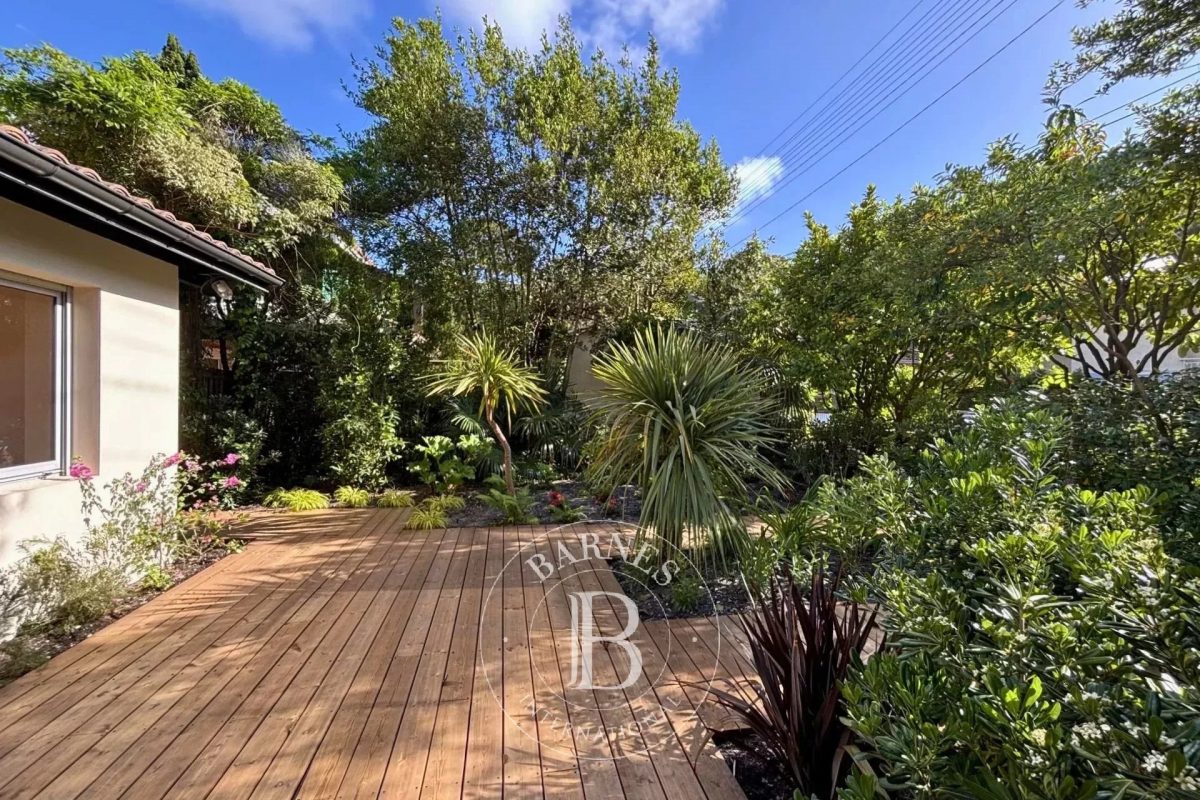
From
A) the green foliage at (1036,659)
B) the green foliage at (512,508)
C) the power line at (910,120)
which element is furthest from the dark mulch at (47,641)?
the power line at (910,120)

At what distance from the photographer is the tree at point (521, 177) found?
6.14 metres

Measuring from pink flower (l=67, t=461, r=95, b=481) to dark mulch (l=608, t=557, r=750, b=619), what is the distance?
3.31 m

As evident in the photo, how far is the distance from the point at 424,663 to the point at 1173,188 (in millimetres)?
5211

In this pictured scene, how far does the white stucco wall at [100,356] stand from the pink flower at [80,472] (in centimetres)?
5

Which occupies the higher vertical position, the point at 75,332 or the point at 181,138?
the point at 181,138

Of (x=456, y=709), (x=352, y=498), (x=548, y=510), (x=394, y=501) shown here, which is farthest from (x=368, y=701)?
(x=352, y=498)

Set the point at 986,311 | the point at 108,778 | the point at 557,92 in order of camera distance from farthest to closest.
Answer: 1. the point at 557,92
2. the point at 986,311
3. the point at 108,778

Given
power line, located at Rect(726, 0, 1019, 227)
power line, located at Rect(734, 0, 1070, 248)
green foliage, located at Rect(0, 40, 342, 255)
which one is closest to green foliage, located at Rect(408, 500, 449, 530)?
green foliage, located at Rect(0, 40, 342, 255)

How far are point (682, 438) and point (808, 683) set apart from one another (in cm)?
156

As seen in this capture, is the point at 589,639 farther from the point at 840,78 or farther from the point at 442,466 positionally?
the point at 840,78

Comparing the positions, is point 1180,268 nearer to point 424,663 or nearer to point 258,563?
point 424,663

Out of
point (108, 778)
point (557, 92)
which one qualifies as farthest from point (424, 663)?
point (557, 92)

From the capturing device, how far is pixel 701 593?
3.02 m

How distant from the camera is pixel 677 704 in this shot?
2.04m
